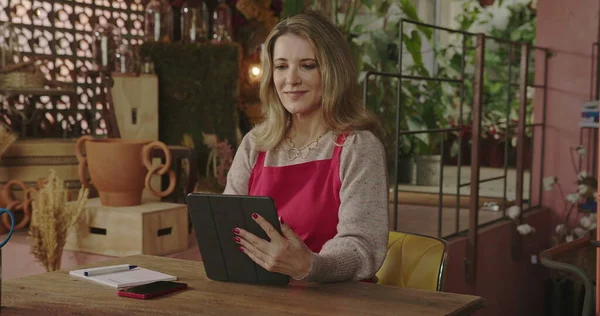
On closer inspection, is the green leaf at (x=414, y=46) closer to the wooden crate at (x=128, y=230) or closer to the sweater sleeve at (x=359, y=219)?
the wooden crate at (x=128, y=230)

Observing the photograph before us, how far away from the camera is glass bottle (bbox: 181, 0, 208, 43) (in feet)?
15.9

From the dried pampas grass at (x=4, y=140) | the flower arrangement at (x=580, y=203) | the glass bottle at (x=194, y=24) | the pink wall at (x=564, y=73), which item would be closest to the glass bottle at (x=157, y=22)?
the glass bottle at (x=194, y=24)

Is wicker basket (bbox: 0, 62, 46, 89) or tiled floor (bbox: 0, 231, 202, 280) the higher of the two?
Answer: wicker basket (bbox: 0, 62, 46, 89)

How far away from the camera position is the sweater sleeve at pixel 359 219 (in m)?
1.69

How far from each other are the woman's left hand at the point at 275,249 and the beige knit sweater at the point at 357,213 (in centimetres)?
5

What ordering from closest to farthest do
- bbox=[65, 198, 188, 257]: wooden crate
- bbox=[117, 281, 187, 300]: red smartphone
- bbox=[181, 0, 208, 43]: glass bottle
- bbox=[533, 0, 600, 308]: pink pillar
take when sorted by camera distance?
1. bbox=[117, 281, 187, 300]: red smartphone
2. bbox=[65, 198, 188, 257]: wooden crate
3. bbox=[181, 0, 208, 43]: glass bottle
4. bbox=[533, 0, 600, 308]: pink pillar

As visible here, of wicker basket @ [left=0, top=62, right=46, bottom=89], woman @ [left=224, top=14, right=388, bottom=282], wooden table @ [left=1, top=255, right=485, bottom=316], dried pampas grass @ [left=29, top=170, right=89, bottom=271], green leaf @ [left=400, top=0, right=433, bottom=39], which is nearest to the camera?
wooden table @ [left=1, top=255, right=485, bottom=316]

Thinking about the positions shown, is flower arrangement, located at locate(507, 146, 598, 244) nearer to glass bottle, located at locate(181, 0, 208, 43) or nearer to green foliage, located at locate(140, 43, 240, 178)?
green foliage, located at locate(140, 43, 240, 178)

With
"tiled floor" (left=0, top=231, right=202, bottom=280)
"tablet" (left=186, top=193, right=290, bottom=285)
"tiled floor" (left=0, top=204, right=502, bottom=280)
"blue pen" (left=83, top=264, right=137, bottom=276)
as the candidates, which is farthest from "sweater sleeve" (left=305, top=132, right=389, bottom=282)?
"tiled floor" (left=0, top=231, right=202, bottom=280)

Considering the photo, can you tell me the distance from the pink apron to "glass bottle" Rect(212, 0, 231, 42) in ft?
10.2

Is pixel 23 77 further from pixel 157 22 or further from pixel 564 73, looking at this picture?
pixel 564 73

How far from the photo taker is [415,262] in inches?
78.1

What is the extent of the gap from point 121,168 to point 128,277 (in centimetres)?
177

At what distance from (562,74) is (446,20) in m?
2.26
